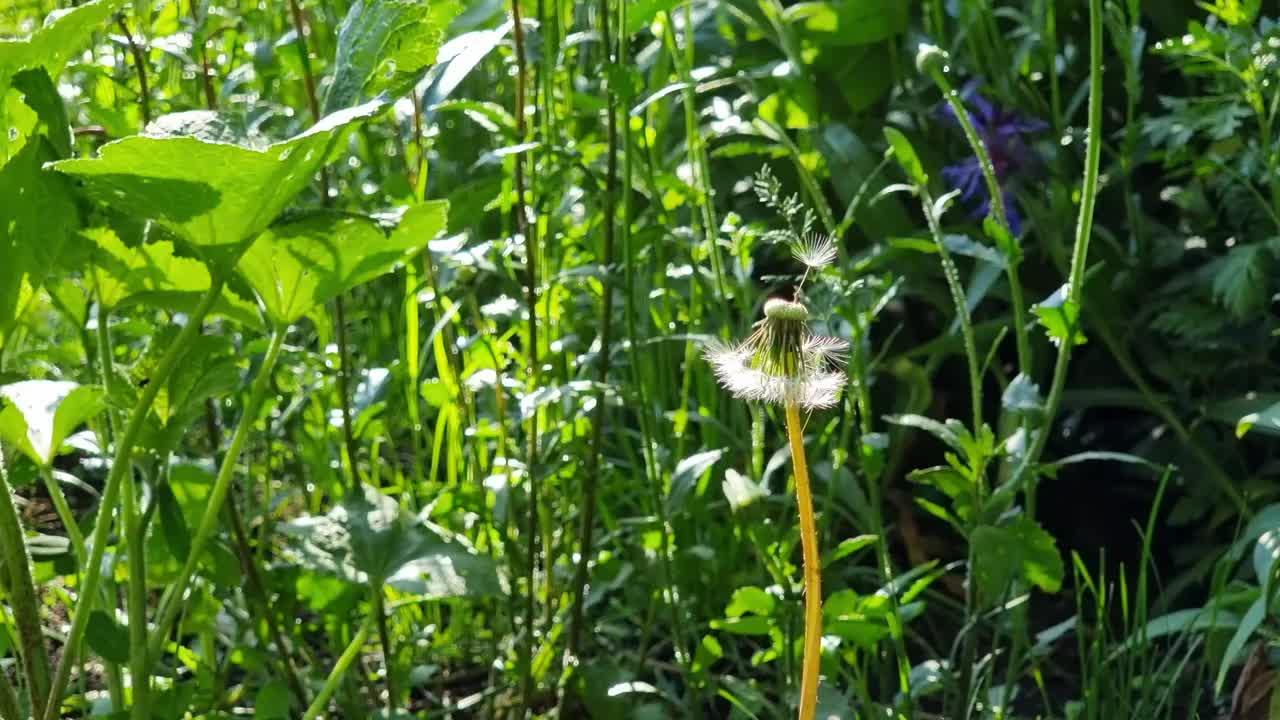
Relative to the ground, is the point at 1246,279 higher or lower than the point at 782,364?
lower

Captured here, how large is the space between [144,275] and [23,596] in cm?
24

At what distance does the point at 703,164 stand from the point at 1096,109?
40 cm

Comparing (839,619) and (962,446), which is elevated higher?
(962,446)

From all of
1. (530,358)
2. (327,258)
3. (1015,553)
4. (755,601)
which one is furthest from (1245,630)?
(327,258)

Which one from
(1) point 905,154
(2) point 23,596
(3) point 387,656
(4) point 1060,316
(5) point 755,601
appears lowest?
(3) point 387,656

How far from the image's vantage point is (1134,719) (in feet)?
3.97

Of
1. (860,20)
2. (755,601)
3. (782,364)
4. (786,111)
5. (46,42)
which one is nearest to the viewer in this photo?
(782,364)

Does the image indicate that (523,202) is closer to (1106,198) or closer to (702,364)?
(702,364)

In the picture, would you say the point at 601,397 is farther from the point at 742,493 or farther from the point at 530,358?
the point at 742,493

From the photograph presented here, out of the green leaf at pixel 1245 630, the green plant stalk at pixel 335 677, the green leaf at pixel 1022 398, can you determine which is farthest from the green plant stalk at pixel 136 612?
the green leaf at pixel 1245 630

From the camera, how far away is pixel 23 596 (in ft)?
3.16

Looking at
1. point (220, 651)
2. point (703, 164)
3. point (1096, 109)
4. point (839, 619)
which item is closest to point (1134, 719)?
point (839, 619)

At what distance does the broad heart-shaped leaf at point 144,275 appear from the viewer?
3.39 feet

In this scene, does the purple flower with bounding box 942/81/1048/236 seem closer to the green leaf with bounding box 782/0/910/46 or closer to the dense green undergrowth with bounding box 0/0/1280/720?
the dense green undergrowth with bounding box 0/0/1280/720
